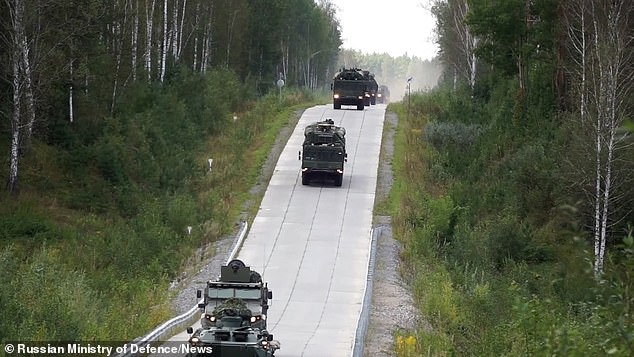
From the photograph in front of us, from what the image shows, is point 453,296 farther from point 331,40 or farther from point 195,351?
point 331,40

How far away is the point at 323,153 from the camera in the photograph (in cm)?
4325

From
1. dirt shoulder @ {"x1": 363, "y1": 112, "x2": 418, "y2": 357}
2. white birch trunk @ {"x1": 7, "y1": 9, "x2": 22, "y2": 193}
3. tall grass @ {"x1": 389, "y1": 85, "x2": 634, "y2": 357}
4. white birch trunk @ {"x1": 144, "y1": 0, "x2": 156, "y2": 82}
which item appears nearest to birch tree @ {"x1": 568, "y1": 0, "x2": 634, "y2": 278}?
tall grass @ {"x1": 389, "y1": 85, "x2": 634, "y2": 357}

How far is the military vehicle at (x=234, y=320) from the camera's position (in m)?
17.2

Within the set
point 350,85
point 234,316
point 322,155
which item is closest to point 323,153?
point 322,155

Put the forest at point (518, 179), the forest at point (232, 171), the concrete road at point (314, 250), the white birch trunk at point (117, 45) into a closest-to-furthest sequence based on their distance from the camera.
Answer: the forest at point (232, 171) < the concrete road at point (314, 250) < the forest at point (518, 179) < the white birch trunk at point (117, 45)

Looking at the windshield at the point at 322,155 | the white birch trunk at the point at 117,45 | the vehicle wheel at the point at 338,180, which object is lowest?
the vehicle wheel at the point at 338,180

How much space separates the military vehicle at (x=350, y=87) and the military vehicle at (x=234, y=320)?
42903 mm

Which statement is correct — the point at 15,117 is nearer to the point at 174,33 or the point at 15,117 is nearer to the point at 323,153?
the point at 323,153

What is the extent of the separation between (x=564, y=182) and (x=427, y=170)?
12106 mm

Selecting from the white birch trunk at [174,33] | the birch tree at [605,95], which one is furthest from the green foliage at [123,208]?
the birch tree at [605,95]

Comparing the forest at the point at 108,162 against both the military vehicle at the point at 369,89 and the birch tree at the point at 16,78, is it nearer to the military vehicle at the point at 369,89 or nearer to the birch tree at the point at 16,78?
the birch tree at the point at 16,78

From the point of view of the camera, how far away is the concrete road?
25.4 m

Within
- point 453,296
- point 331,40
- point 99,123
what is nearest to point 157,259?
point 453,296

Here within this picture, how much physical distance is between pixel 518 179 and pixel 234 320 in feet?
78.9
